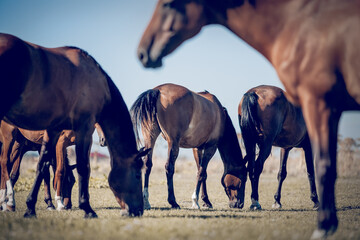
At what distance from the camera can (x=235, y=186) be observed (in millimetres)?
9680

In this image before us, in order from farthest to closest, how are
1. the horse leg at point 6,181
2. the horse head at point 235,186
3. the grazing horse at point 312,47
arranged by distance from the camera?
1. the horse head at point 235,186
2. the horse leg at point 6,181
3. the grazing horse at point 312,47

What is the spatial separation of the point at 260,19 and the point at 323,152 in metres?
1.74

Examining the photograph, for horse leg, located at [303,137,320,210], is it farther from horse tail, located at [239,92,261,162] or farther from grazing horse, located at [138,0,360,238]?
grazing horse, located at [138,0,360,238]

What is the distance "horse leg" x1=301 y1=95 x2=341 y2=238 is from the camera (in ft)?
12.6

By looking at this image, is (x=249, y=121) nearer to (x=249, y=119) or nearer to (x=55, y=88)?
(x=249, y=119)

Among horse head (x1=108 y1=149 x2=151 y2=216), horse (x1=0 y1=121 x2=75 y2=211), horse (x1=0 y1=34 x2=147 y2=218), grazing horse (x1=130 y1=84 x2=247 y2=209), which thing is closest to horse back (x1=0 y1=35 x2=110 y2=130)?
horse (x1=0 y1=34 x2=147 y2=218)

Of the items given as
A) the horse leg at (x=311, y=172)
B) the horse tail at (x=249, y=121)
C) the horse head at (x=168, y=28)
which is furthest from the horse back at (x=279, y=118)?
the horse head at (x=168, y=28)

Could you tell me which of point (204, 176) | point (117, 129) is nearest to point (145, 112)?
point (117, 129)

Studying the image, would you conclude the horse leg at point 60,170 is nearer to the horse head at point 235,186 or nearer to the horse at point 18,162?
the horse at point 18,162

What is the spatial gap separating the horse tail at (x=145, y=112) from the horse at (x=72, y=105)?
6.64ft

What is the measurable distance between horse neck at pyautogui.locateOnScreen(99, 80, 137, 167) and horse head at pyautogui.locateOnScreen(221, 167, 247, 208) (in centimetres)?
394

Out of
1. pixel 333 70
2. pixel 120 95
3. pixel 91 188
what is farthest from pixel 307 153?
pixel 91 188

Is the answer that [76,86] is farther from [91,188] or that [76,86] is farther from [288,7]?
[91,188]

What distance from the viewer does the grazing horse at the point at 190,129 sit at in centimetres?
865
